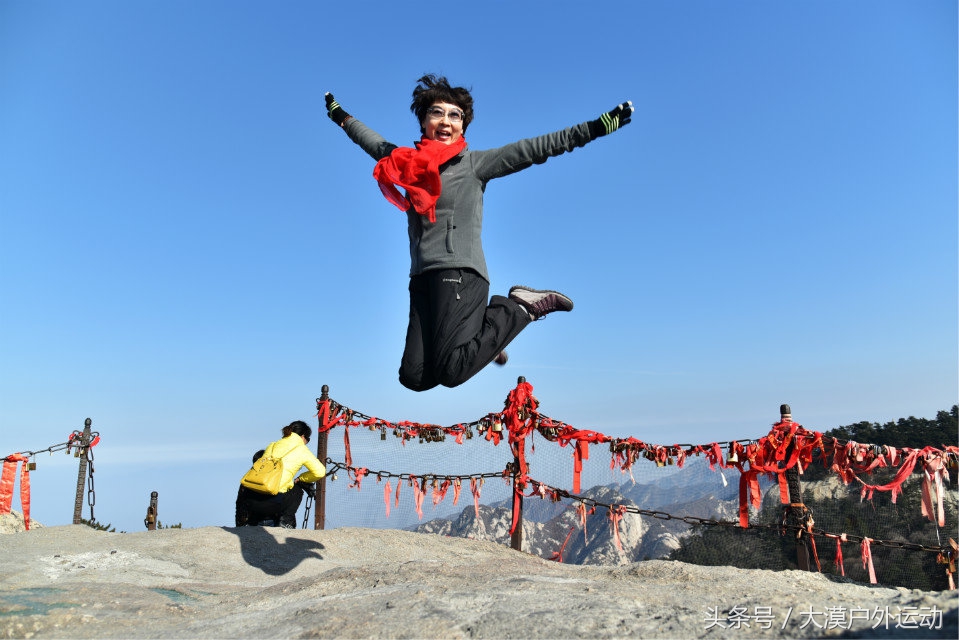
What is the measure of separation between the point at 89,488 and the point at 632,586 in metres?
9.45

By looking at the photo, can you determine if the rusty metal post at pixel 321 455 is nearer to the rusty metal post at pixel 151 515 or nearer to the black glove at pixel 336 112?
the rusty metal post at pixel 151 515

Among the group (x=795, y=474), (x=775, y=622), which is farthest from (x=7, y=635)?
(x=795, y=474)

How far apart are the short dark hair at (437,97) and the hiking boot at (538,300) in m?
1.39

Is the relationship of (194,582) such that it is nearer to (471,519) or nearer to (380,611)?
(380,611)

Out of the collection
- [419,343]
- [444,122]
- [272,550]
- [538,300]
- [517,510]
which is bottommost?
[272,550]

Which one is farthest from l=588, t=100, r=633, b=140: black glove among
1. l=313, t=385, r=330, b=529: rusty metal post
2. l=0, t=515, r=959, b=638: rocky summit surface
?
l=313, t=385, r=330, b=529: rusty metal post

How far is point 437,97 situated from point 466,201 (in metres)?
0.95

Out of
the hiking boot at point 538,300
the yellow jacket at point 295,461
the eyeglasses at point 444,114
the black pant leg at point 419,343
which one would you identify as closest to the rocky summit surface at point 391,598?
the yellow jacket at point 295,461

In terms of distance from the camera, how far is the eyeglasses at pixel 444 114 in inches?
195

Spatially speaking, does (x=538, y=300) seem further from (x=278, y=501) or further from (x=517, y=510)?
(x=278, y=501)

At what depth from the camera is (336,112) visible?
17.2ft

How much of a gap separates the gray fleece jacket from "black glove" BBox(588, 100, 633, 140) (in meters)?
0.10

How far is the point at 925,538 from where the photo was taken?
1146cm

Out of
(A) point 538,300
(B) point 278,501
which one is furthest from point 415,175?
(B) point 278,501
